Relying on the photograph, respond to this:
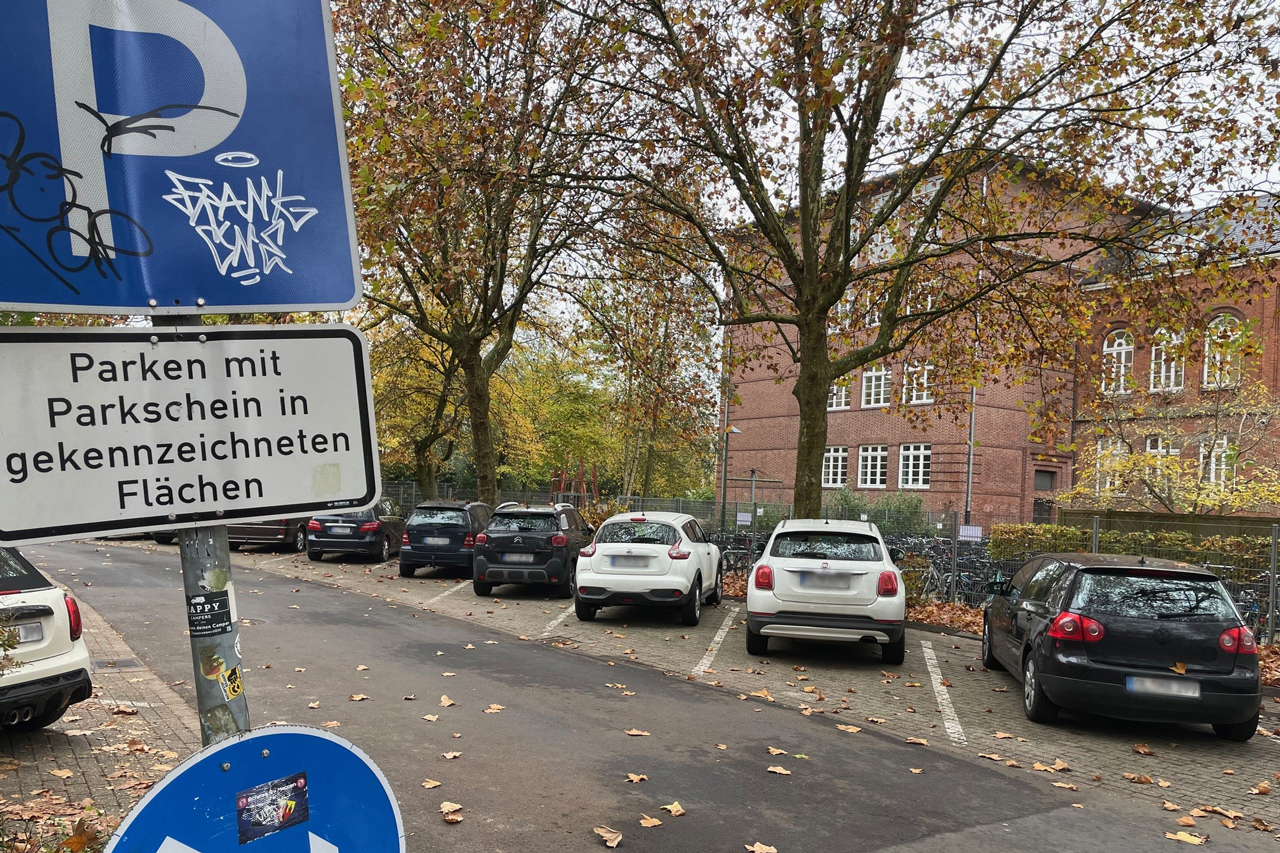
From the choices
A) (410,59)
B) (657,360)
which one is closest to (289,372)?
(410,59)

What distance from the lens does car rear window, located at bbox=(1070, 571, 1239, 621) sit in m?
7.77

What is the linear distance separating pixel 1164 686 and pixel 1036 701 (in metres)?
1.05

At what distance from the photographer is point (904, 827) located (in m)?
5.39

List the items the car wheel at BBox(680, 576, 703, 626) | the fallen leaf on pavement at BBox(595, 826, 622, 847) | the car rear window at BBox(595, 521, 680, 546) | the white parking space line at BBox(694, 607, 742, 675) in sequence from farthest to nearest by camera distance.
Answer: the car rear window at BBox(595, 521, 680, 546), the car wheel at BBox(680, 576, 703, 626), the white parking space line at BBox(694, 607, 742, 675), the fallen leaf on pavement at BBox(595, 826, 622, 847)

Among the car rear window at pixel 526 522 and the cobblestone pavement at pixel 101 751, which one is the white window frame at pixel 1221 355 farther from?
the cobblestone pavement at pixel 101 751

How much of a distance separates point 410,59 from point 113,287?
15543mm

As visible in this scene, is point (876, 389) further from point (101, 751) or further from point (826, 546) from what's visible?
point (101, 751)

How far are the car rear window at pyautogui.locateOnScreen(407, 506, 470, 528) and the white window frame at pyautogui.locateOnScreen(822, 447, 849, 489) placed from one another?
2809cm

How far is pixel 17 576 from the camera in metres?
6.28

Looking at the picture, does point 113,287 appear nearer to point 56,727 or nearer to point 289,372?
point 289,372

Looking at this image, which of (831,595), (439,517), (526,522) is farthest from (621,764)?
(439,517)

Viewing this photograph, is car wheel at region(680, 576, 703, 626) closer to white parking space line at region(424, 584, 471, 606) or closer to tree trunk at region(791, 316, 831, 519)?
tree trunk at region(791, 316, 831, 519)

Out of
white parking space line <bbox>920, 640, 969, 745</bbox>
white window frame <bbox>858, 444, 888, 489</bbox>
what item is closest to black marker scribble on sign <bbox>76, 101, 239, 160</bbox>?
white parking space line <bbox>920, 640, 969, 745</bbox>

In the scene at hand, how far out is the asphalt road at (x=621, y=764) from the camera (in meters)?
5.24
